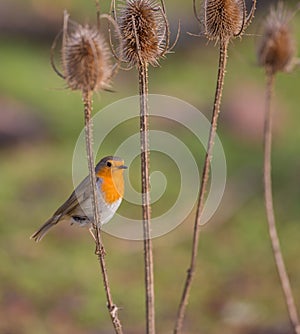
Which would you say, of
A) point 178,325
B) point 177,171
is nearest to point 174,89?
point 177,171

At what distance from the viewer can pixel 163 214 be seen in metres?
Result: 7.97

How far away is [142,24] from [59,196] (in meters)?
5.84

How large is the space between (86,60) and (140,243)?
5429mm

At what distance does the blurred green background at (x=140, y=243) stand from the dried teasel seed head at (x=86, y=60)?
1356mm

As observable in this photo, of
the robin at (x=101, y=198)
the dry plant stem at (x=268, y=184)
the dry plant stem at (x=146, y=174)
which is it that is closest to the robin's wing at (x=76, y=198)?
the robin at (x=101, y=198)

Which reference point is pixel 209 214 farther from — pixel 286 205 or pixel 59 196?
pixel 59 196

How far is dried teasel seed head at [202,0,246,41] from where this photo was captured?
273 cm

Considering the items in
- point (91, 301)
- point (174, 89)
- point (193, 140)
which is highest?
point (174, 89)

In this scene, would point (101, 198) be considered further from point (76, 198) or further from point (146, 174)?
point (146, 174)

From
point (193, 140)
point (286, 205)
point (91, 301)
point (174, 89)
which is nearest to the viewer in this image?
point (91, 301)

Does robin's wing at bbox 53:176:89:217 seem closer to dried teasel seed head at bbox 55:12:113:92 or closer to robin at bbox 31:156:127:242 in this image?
robin at bbox 31:156:127:242

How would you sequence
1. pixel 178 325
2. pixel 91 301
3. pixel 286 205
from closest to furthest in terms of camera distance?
pixel 178 325
pixel 91 301
pixel 286 205

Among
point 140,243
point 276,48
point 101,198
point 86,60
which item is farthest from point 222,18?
point 140,243

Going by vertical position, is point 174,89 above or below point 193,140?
above
